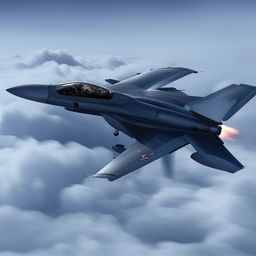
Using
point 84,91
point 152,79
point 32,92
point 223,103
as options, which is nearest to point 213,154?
point 223,103

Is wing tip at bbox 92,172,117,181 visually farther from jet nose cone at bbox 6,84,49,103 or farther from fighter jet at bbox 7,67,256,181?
jet nose cone at bbox 6,84,49,103

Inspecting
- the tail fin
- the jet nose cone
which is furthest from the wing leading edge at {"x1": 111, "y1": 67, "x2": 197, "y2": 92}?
the jet nose cone

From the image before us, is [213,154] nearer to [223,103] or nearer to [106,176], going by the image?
[223,103]

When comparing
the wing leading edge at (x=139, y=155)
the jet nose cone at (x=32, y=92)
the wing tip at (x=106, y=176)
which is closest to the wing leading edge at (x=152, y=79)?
the jet nose cone at (x=32, y=92)

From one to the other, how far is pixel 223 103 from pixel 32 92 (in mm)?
12608

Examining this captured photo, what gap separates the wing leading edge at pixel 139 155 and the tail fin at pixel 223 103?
2.31 meters

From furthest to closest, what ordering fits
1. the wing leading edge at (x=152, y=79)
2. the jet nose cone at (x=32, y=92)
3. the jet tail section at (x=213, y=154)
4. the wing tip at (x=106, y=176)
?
the wing leading edge at (x=152, y=79) → the jet nose cone at (x=32, y=92) → the jet tail section at (x=213, y=154) → the wing tip at (x=106, y=176)

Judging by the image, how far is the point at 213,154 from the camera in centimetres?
1941

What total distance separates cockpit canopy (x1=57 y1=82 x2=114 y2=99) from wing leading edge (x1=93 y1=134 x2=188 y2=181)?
4208 mm

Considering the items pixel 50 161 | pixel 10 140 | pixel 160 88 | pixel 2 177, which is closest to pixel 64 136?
pixel 50 161

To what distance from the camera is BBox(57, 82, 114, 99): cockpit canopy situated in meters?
21.6

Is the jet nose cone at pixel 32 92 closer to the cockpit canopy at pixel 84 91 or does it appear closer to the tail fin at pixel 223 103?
the cockpit canopy at pixel 84 91

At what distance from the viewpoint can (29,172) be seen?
290 feet

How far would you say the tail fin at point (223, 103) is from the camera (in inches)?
825
